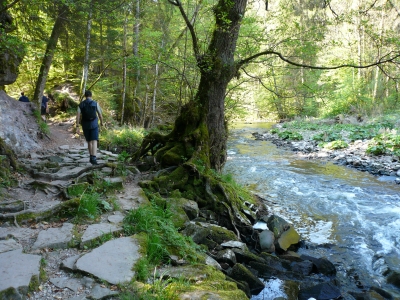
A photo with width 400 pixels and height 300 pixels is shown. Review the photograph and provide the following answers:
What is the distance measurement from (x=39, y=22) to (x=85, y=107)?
5.88 meters

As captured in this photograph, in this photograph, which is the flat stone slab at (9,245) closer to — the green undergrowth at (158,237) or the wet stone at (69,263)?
the wet stone at (69,263)

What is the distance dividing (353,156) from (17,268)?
53.2 ft

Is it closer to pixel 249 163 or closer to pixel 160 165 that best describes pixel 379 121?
pixel 249 163

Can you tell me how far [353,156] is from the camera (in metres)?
16.2

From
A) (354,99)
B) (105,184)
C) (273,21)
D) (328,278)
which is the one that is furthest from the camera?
(354,99)

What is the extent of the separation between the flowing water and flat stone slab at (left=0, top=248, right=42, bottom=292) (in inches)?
122

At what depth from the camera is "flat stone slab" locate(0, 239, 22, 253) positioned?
3.68m

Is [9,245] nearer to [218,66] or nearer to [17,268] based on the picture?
[17,268]

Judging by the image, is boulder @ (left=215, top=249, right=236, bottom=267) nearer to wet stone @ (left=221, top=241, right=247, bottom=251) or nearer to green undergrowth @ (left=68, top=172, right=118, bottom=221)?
wet stone @ (left=221, top=241, right=247, bottom=251)

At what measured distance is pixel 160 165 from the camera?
8.07 m

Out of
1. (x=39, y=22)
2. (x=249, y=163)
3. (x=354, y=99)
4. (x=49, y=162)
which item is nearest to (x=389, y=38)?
(x=49, y=162)

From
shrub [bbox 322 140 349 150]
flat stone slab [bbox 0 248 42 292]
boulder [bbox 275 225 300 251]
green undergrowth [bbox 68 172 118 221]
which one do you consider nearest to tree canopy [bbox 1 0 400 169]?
boulder [bbox 275 225 300 251]

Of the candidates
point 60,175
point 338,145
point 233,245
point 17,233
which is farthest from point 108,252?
point 338,145

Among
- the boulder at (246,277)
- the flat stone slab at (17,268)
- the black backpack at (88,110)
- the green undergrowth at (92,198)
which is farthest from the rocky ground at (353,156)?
the flat stone slab at (17,268)
